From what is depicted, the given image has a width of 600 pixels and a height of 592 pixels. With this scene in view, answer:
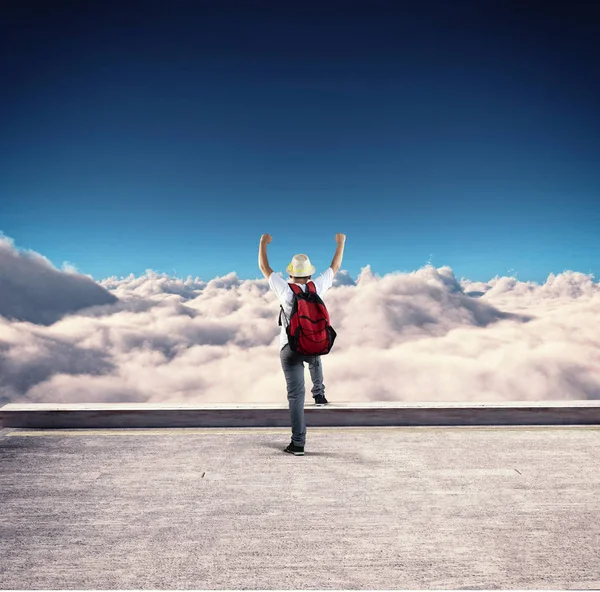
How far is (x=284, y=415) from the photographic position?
5773 millimetres

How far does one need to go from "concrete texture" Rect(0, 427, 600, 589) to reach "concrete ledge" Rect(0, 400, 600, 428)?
0.91 feet

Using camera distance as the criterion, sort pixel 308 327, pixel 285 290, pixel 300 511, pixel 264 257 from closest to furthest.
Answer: pixel 300 511
pixel 308 327
pixel 285 290
pixel 264 257

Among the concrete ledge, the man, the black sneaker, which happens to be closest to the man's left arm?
the man

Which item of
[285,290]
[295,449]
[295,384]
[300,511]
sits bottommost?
[300,511]

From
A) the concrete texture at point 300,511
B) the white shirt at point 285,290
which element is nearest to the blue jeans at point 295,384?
the white shirt at point 285,290

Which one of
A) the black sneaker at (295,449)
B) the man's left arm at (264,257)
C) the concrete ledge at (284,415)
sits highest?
the man's left arm at (264,257)

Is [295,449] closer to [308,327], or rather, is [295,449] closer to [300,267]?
[308,327]

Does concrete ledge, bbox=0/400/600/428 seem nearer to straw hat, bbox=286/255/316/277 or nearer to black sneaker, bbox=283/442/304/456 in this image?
black sneaker, bbox=283/442/304/456

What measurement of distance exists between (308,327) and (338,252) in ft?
3.63

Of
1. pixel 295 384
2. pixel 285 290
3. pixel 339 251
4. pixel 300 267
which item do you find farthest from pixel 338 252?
pixel 295 384

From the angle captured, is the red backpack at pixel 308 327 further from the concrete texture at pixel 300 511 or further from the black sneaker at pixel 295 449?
the concrete texture at pixel 300 511

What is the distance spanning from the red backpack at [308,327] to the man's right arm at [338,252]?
678 mm

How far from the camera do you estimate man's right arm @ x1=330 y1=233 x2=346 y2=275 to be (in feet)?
17.3

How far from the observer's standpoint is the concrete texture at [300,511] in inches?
115
